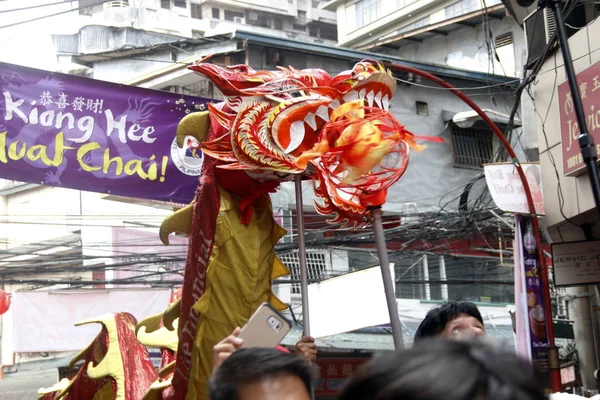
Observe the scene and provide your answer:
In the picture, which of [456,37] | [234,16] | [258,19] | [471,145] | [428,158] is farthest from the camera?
[258,19]

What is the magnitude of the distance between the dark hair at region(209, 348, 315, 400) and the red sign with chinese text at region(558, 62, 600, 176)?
645cm

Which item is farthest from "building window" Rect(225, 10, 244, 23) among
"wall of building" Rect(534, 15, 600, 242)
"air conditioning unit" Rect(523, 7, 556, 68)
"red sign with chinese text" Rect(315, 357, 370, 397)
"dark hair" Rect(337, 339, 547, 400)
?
"dark hair" Rect(337, 339, 547, 400)

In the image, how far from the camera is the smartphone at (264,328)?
2828 millimetres

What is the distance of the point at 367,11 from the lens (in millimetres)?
28922

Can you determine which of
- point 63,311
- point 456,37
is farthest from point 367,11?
point 63,311

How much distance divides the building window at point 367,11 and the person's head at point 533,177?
18.5 meters

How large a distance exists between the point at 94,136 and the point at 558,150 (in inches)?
207

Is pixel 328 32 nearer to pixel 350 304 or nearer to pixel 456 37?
pixel 456 37

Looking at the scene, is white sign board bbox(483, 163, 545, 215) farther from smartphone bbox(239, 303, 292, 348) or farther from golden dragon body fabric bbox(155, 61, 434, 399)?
smartphone bbox(239, 303, 292, 348)

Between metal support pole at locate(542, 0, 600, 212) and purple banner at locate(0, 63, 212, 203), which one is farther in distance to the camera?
purple banner at locate(0, 63, 212, 203)

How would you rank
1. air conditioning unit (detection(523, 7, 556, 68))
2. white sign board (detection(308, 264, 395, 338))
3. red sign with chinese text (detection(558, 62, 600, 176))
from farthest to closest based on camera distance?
white sign board (detection(308, 264, 395, 338))
air conditioning unit (detection(523, 7, 556, 68))
red sign with chinese text (detection(558, 62, 600, 176))

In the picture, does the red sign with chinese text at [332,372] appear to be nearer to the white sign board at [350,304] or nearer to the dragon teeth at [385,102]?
the white sign board at [350,304]

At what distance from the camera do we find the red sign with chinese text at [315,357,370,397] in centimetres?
1523

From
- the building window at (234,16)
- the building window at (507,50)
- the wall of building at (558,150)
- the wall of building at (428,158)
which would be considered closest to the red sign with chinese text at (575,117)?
the wall of building at (558,150)
